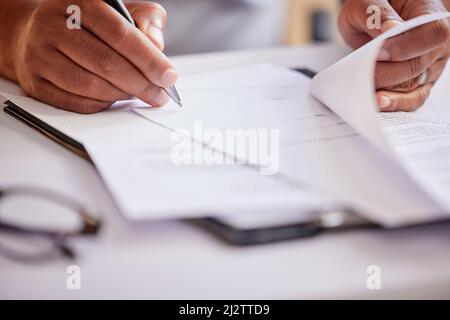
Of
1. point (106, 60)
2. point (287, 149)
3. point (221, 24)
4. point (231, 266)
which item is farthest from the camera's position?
point (221, 24)

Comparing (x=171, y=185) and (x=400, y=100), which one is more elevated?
(x=400, y=100)

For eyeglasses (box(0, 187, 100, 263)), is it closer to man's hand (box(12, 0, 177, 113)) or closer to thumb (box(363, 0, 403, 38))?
man's hand (box(12, 0, 177, 113))

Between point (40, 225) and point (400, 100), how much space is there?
1.41 feet

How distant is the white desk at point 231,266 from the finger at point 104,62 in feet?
0.70

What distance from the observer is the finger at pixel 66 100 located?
599 mm

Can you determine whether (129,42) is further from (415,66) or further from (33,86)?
(415,66)

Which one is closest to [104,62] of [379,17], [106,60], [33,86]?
[106,60]

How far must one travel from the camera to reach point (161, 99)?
23.4 inches

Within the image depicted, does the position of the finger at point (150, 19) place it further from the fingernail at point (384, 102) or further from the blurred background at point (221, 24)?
the blurred background at point (221, 24)

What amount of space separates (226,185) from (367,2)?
0.43 metres

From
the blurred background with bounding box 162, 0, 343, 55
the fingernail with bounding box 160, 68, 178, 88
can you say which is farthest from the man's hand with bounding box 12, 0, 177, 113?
the blurred background with bounding box 162, 0, 343, 55

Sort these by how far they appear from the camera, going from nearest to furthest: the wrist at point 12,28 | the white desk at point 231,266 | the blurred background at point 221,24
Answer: the white desk at point 231,266, the wrist at point 12,28, the blurred background at point 221,24

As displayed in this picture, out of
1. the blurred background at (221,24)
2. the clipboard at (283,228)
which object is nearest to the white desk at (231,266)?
the clipboard at (283,228)
